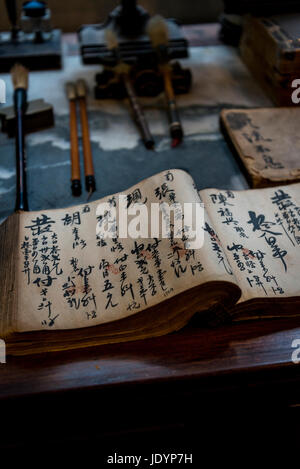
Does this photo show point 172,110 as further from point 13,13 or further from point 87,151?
point 13,13

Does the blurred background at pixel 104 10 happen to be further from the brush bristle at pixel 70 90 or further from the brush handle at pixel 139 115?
the brush handle at pixel 139 115

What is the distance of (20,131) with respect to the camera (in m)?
1.31

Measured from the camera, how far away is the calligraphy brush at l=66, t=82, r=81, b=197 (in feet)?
3.87

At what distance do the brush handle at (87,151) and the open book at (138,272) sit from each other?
19cm

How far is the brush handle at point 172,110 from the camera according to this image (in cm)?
138

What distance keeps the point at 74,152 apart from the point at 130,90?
0.38 metres

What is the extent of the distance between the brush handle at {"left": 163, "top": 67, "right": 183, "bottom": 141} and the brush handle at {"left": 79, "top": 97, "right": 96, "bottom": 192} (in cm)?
27

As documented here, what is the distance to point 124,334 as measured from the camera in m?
0.82

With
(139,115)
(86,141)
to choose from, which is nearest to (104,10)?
(139,115)

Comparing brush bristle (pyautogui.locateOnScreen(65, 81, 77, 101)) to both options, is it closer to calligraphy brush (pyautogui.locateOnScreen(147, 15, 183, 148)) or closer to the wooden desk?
Answer: calligraphy brush (pyautogui.locateOnScreen(147, 15, 183, 148))
